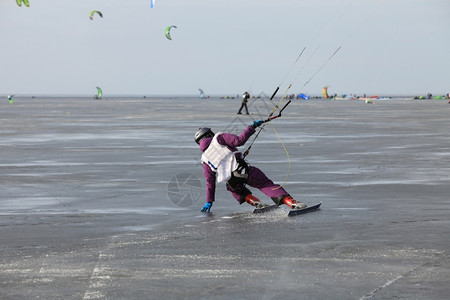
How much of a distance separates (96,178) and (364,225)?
7.63 meters

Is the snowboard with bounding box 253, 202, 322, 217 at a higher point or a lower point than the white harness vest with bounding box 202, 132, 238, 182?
lower

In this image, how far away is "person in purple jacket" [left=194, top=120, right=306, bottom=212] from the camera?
40.3ft

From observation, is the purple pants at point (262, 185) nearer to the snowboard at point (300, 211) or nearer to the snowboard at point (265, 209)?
the snowboard at point (265, 209)

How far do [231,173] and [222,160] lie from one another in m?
0.24

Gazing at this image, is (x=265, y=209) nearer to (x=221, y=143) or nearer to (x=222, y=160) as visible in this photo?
(x=222, y=160)

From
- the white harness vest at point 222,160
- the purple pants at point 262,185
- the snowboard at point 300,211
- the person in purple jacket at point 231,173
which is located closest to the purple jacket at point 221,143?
the person in purple jacket at point 231,173

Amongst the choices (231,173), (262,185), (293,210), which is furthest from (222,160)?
(293,210)

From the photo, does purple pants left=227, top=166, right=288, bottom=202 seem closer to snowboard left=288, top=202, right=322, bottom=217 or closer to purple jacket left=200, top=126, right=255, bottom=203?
purple jacket left=200, top=126, right=255, bottom=203

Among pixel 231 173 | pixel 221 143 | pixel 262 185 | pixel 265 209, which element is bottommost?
pixel 265 209

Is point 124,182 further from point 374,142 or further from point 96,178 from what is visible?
point 374,142

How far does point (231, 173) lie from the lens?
12.4 m

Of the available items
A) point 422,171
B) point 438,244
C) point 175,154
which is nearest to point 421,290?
point 438,244

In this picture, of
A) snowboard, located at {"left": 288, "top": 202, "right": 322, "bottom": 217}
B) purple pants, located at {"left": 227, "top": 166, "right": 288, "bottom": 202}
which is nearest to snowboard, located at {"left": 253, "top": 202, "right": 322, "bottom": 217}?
snowboard, located at {"left": 288, "top": 202, "right": 322, "bottom": 217}

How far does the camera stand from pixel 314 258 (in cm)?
864
